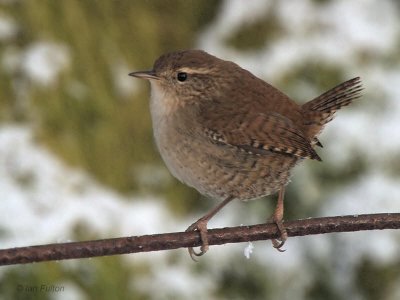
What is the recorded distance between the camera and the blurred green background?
143 inches

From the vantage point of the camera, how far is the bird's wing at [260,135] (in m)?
2.37

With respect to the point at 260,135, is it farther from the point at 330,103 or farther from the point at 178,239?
the point at 178,239

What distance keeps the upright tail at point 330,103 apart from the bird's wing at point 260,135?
0.41 feet

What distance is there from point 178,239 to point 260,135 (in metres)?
0.79

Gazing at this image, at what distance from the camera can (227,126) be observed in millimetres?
2387

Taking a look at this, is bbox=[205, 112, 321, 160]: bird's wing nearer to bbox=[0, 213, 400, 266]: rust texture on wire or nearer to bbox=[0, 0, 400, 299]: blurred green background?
bbox=[0, 213, 400, 266]: rust texture on wire

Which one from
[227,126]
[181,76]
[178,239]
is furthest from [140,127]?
[178,239]

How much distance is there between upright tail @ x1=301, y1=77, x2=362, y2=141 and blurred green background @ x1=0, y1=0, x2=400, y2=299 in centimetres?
131

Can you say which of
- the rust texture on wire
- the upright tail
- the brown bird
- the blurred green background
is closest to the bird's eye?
the brown bird

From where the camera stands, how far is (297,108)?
100 inches

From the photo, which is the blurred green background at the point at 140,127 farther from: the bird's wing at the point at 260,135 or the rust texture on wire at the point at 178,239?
the rust texture on wire at the point at 178,239

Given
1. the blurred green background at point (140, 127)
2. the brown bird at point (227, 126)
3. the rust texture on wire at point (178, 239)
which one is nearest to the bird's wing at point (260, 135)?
the brown bird at point (227, 126)

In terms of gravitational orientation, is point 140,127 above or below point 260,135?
above

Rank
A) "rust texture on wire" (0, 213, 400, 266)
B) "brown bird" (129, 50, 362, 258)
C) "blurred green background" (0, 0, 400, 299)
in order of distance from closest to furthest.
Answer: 1. "rust texture on wire" (0, 213, 400, 266)
2. "brown bird" (129, 50, 362, 258)
3. "blurred green background" (0, 0, 400, 299)
